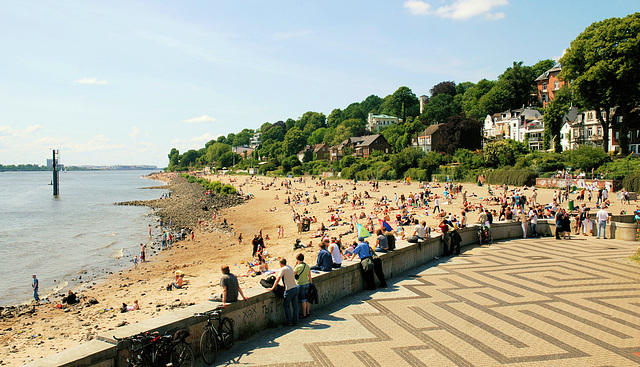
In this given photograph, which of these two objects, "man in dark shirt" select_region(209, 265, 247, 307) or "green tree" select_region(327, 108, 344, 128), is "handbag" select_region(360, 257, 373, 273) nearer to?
"man in dark shirt" select_region(209, 265, 247, 307)

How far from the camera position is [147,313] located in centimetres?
1505

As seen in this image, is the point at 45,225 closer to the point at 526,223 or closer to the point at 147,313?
the point at 147,313

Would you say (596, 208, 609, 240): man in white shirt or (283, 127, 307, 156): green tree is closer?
(596, 208, 609, 240): man in white shirt

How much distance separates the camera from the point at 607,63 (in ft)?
151

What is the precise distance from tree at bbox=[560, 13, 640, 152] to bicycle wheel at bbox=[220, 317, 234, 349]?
172ft

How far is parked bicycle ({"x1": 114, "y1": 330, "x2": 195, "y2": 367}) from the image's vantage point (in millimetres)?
5820

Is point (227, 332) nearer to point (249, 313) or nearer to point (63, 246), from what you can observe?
point (249, 313)

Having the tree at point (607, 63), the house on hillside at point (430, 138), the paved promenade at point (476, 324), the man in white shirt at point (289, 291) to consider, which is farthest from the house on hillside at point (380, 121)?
the man in white shirt at point (289, 291)

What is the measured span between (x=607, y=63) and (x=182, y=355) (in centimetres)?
5448

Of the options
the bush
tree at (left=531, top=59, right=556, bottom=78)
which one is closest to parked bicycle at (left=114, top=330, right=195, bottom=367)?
the bush

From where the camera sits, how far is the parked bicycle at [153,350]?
5.82 m

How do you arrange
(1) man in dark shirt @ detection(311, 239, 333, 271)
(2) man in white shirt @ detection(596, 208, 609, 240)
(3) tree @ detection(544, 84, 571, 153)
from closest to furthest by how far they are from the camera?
(1) man in dark shirt @ detection(311, 239, 333, 271), (2) man in white shirt @ detection(596, 208, 609, 240), (3) tree @ detection(544, 84, 571, 153)

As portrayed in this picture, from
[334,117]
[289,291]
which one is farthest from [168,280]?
[334,117]

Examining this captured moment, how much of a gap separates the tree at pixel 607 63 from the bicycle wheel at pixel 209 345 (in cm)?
5286
